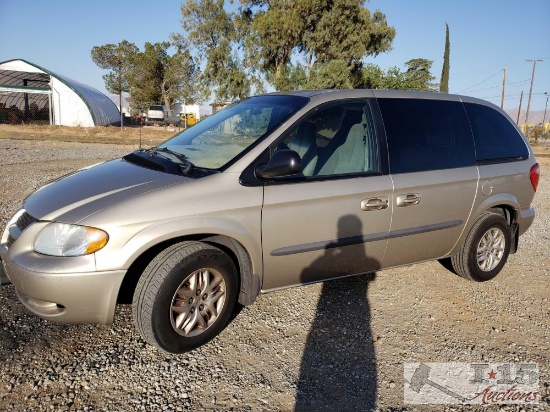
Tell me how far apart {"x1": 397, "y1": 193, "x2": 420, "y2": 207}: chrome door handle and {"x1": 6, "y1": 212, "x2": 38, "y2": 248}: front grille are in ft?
8.69

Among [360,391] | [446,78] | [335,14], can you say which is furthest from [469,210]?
[446,78]

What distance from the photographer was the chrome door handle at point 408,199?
11.1 ft

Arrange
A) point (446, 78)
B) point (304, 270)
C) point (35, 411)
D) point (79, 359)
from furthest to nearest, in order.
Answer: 1. point (446, 78)
2. point (304, 270)
3. point (79, 359)
4. point (35, 411)

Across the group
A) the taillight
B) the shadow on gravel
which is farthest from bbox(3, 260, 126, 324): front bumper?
the taillight

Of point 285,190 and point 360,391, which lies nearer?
point 360,391

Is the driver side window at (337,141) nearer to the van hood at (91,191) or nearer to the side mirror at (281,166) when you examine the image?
the side mirror at (281,166)

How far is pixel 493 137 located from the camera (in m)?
4.11

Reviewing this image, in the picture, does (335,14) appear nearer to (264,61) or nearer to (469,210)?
(264,61)

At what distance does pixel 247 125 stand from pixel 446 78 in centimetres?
3313

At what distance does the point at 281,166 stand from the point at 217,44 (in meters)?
31.5

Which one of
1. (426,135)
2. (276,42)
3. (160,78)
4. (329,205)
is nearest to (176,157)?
(329,205)

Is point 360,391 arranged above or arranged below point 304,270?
below

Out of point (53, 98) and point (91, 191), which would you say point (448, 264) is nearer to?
point (91, 191)

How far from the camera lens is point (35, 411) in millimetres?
2215
